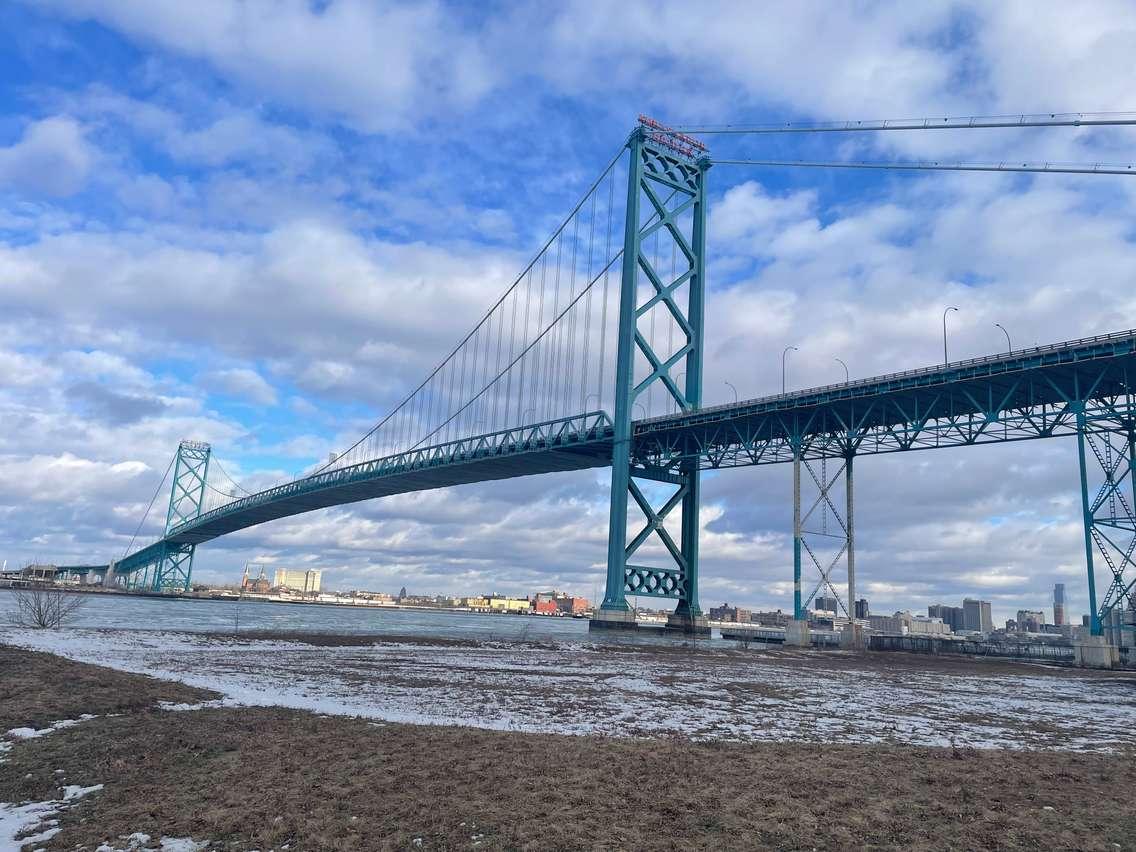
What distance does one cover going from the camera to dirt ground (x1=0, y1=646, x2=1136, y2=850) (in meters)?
7.87

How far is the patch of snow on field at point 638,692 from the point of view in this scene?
1467 cm

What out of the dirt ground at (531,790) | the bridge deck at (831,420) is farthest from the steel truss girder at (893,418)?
the dirt ground at (531,790)

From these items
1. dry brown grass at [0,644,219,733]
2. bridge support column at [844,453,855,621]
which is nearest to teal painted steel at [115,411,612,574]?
bridge support column at [844,453,855,621]

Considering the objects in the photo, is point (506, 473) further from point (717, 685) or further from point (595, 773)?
point (595, 773)

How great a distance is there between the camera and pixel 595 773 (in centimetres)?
1010

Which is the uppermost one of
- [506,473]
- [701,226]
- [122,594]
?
[701,226]

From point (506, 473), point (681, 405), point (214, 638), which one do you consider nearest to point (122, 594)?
point (506, 473)

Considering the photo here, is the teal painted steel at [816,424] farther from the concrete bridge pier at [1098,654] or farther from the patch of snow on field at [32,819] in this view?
the patch of snow on field at [32,819]

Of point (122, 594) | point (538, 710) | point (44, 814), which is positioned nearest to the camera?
point (44, 814)

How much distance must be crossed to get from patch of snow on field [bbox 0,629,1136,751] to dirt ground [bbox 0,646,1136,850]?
1.92 meters

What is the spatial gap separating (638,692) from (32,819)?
14.3 metres

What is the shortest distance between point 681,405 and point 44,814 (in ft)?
228

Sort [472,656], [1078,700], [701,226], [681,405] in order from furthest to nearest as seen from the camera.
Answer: [701,226], [681,405], [472,656], [1078,700]

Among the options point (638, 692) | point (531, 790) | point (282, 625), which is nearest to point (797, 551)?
point (282, 625)
